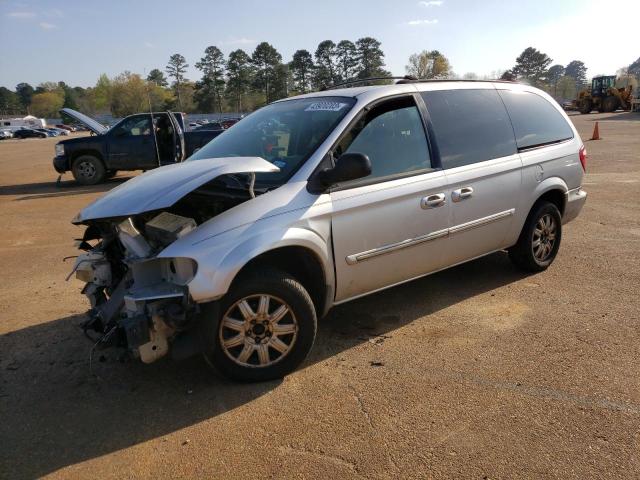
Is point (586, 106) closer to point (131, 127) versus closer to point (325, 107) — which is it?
point (131, 127)

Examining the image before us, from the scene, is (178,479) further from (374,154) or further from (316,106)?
(316,106)

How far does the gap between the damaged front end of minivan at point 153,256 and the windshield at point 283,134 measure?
12.9 inches

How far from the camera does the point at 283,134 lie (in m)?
3.92

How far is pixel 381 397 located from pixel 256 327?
89 centimetres

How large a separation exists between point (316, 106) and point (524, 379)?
2.48 meters

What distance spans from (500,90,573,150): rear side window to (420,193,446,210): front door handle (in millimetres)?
1274

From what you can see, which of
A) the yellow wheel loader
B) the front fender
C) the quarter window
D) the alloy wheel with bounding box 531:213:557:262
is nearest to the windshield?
the front fender

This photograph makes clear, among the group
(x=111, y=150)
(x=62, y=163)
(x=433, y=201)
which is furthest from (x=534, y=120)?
(x=62, y=163)

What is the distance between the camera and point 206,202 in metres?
3.36

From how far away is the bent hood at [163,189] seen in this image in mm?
2943

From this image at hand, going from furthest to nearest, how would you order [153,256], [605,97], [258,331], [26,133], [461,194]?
[26,133] → [605,97] → [461,194] → [258,331] → [153,256]

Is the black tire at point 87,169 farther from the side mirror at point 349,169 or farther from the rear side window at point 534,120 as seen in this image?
the side mirror at point 349,169

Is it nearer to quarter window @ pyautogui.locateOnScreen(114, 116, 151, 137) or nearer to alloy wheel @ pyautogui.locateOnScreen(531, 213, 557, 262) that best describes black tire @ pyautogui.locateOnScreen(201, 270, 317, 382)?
alloy wheel @ pyautogui.locateOnScreen(531, 213, 557, 262)

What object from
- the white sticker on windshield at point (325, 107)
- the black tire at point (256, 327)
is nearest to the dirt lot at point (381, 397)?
the black tire at point (256, 327)
